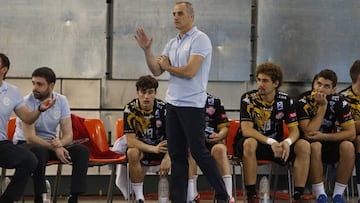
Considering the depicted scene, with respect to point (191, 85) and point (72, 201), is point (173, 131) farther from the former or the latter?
point (72, 201)

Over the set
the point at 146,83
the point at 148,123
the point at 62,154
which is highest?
the point at 146,83

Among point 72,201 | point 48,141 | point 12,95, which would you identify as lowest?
point 72,201

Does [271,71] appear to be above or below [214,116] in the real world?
above

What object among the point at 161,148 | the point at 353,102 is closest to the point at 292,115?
the point at 353,102

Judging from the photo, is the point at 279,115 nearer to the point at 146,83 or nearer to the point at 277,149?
the point at 277,149

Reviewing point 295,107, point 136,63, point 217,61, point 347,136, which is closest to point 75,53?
point 136,63

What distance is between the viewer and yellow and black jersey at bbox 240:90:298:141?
254 inches

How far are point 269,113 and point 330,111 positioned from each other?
0.70 metres

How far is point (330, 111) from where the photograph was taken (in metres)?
6.77

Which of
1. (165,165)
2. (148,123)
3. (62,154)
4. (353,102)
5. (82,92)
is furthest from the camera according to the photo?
(82,92)

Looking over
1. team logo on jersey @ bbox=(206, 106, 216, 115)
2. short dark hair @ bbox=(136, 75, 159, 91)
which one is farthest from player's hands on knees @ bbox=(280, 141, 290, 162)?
short dark hair @ bbox=(136, 75, 159, 91)

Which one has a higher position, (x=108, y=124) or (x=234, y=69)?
(x=234, y=69)

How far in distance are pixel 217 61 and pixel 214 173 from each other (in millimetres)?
2943

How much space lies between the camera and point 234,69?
833 centimetres
